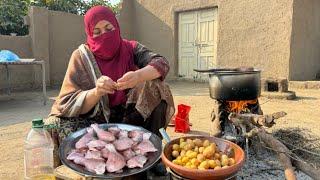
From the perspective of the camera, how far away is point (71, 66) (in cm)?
266

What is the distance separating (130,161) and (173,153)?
0.92 feet

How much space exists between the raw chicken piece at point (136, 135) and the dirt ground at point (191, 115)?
134cm

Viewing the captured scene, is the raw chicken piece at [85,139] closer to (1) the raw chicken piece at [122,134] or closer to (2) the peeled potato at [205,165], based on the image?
(1) the raw chicken piece at [122,134]

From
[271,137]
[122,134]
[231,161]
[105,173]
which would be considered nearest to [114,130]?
[122,134]

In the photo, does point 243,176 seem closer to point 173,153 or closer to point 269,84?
point 173,153

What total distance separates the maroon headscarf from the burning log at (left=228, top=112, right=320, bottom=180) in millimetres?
988

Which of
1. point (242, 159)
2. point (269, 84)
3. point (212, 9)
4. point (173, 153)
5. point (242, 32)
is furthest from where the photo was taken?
point (212, 9)

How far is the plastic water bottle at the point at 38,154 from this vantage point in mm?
2339

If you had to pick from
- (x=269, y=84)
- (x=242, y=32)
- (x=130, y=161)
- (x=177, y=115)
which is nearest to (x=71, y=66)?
(x=130, y=161)

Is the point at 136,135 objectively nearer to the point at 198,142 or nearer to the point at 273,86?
the point at 198,142

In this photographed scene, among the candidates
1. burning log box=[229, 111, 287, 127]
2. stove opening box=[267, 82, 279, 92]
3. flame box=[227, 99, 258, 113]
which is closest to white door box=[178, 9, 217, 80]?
stove opening box=[267, 82, 279, 92]

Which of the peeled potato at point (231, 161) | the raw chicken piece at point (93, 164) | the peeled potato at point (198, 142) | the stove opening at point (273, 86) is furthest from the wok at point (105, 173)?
the stove opening at point (273, 86)

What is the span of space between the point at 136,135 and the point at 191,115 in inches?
136

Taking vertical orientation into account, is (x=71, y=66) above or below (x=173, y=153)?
above
